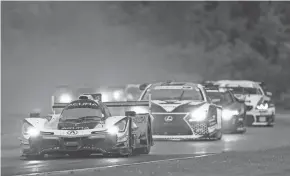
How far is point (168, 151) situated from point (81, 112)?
6.98ft

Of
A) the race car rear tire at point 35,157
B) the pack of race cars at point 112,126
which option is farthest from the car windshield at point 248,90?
the race car rear tire at point 35,157

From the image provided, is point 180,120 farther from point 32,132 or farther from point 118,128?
point 32,132

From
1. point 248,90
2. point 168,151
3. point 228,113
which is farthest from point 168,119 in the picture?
point 248,90

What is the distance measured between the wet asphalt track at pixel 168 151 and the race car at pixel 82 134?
21 cm

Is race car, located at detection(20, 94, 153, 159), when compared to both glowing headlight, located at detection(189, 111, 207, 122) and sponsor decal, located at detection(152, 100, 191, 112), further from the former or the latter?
glowing headlight, located at detection(189, 111, 207, 122)

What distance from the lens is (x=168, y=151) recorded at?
19.7m

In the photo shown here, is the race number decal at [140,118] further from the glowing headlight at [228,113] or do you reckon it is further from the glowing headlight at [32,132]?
the glowing headlight at [228,113]

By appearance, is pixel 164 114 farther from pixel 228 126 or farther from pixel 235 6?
pixel 235 6

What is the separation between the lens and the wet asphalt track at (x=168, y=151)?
1581 centimetres

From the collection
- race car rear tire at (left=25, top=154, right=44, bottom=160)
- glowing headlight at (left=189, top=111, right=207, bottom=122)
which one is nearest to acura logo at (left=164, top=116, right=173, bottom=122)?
glowing headlight at (left=189, top=111, right=207, bottom=122)

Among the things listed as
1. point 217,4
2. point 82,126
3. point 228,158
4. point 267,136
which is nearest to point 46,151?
point 82,126

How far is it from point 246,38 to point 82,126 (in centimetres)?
4913

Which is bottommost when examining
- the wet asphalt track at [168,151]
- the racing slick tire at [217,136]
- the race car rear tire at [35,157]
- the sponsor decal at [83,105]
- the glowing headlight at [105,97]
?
the wet asphalt track at [168,151]

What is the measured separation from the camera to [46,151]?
57.1 feet
